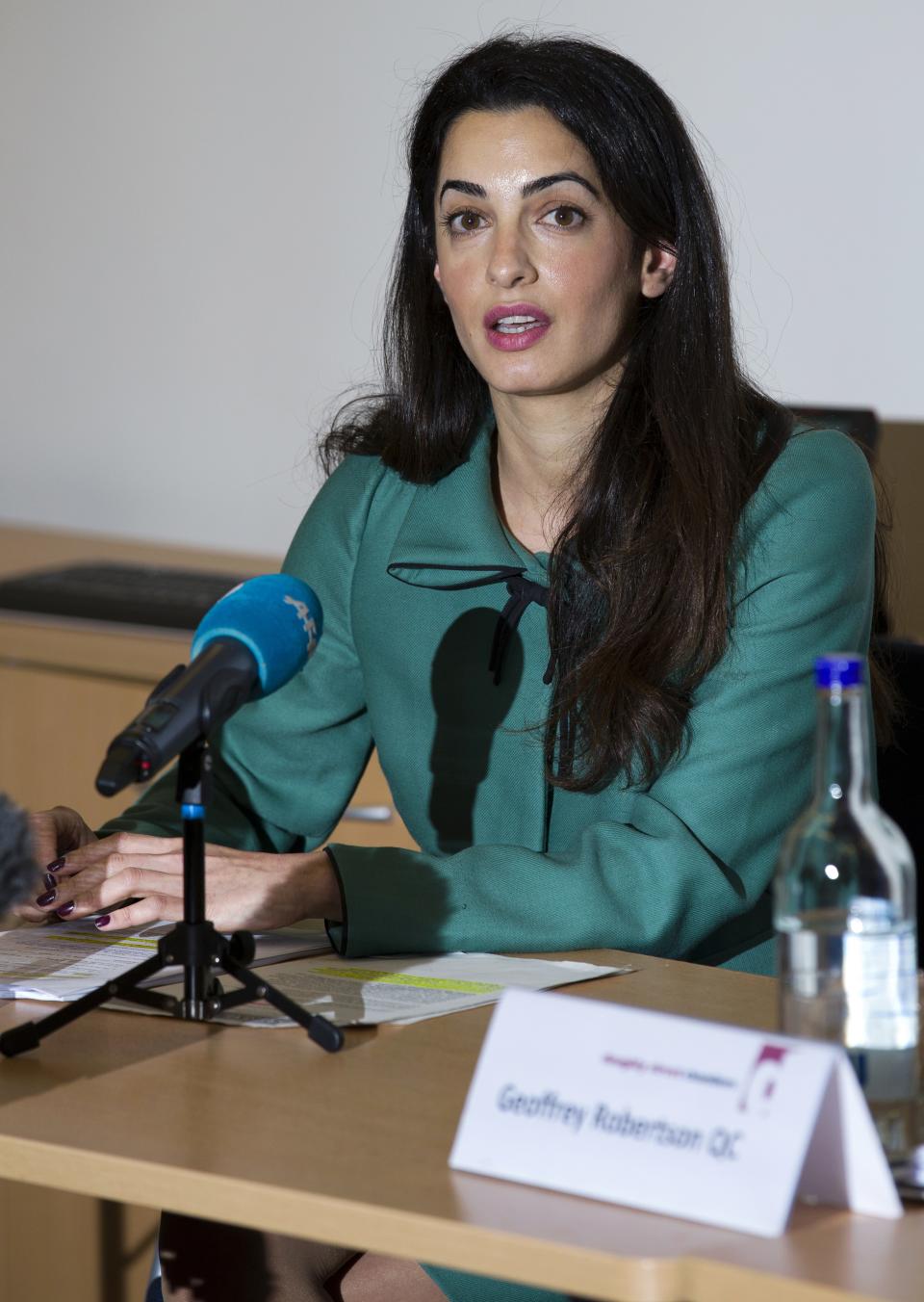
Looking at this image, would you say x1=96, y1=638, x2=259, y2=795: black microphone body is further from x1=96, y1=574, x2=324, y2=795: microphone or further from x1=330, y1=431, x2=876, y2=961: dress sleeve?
x1=330, y1=431, x2=876, y2=961: dress sleeve

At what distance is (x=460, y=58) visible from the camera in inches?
66.2

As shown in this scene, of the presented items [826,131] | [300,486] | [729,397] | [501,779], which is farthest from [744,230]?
[501,779]

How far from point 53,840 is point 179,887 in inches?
6.6

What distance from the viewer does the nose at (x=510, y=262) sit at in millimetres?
1559

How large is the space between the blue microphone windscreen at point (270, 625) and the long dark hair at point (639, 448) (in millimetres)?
409

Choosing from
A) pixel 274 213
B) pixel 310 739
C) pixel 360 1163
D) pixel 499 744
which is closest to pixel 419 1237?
pixel 360 1163

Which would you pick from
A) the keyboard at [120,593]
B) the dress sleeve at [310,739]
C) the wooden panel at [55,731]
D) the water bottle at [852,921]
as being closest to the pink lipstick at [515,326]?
the dress sleeve at [310,739]

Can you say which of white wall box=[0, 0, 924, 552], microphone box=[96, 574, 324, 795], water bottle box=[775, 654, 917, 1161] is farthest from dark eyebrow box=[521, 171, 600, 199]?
white wall box=[0, 0, 924, 552]

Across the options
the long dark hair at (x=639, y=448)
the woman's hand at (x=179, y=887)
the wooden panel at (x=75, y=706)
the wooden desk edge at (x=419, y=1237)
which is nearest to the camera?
the wooden desk edge at (x=419, y=1237)

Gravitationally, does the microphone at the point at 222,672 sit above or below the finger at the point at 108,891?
above

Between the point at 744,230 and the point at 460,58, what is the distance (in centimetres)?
115

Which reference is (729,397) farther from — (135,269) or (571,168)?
(135,269)

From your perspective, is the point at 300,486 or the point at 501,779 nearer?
the point at 501,779

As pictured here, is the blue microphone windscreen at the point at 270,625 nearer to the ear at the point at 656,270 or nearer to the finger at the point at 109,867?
the finger at the point at 109,867
